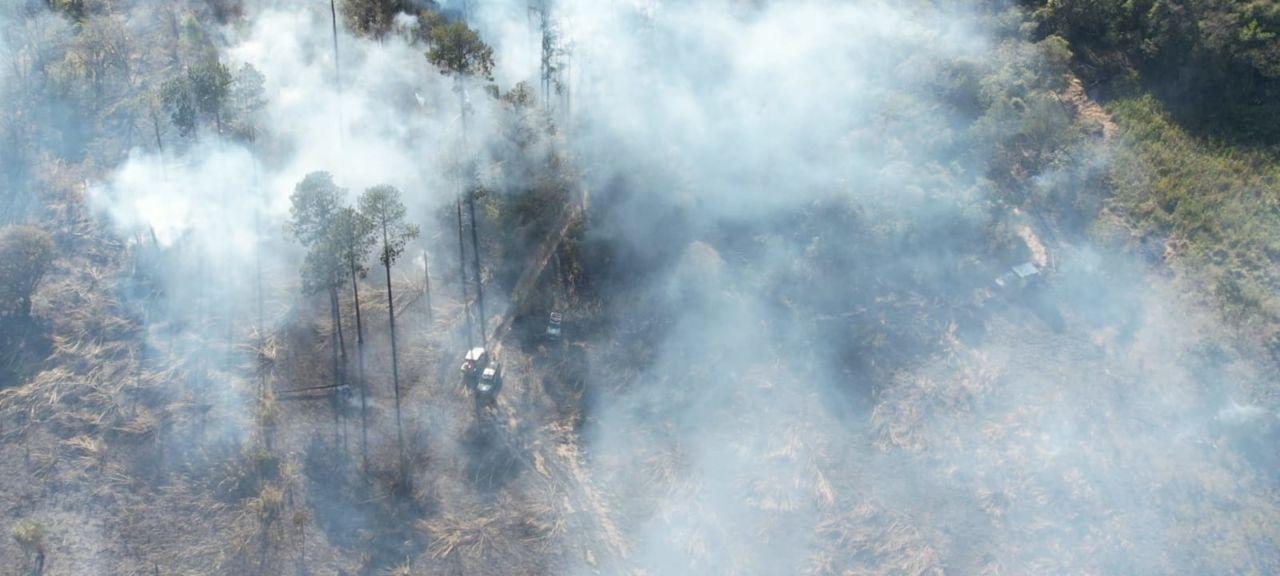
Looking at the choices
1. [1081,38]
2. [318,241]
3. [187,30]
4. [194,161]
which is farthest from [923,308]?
[187,30]

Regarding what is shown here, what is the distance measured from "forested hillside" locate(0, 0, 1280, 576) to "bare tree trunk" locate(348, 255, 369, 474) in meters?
0.13

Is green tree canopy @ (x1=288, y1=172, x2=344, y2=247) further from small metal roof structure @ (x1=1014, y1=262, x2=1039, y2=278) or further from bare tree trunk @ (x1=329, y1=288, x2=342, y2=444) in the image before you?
small metal roof structure @ (x1=1014, y1=262, x2=1039, y2=278)

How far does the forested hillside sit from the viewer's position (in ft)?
78.1

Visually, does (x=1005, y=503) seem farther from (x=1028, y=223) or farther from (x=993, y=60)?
(x=993, y=60)

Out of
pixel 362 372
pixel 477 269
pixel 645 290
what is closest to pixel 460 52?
pixel 477 269

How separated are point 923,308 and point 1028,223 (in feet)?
19.1

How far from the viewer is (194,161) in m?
32.3

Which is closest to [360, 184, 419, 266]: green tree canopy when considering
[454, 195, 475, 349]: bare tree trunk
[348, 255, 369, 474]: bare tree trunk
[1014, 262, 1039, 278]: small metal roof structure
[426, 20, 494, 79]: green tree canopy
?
[348, 255, 369, 474]: bare tree trunk

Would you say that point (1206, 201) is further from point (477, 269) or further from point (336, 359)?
point (336, 359)

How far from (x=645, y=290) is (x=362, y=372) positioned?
10.3m

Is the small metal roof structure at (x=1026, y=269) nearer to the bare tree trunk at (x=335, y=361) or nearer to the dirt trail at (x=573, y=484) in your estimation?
the dirt trail at (x=573, y=484)

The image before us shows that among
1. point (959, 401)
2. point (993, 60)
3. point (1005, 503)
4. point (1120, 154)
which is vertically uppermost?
point (993, 60)

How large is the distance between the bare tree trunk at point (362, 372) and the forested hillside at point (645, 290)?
0.42 ft

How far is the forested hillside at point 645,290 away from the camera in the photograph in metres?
23.8
